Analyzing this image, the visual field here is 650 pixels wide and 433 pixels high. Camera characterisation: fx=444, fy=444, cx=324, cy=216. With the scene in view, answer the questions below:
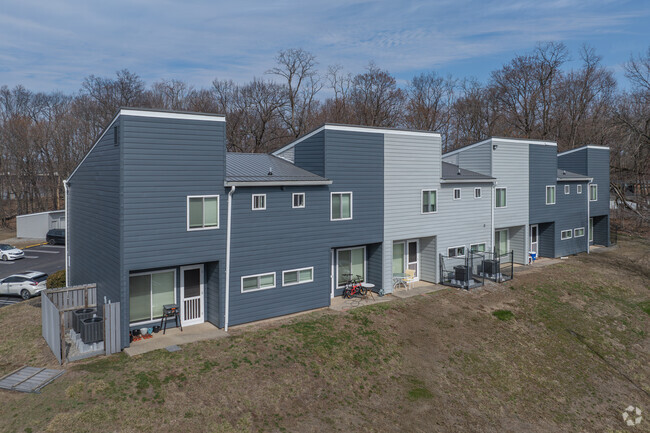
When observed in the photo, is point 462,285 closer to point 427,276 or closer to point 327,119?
point 427,276

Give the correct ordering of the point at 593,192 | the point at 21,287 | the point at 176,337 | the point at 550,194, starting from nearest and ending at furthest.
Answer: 1. the point at 176,337
2. the point at 21,287
3. the point at 550,194
4. the point at 593,192

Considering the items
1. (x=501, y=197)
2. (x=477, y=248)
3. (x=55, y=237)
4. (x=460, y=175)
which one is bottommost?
(x=55, y=237)

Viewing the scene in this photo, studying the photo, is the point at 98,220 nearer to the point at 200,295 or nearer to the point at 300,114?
the point at 200,295

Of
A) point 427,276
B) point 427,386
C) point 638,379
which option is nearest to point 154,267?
point 427,386

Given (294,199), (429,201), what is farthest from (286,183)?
(429,201)

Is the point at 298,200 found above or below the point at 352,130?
below

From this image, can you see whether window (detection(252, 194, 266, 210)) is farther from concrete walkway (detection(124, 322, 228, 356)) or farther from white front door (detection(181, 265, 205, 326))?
concrete walkway (detection(124, 322, 228, 356))

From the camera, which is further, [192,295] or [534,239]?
[534,239]
